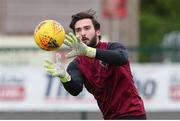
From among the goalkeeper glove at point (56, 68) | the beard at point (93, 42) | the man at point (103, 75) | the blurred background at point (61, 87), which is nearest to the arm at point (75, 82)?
the man at point (103, 75)

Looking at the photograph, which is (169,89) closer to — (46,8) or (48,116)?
(48,116)

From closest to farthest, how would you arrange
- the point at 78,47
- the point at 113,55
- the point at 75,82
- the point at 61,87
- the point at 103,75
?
the point at 78,47 < the point at 113,55 < the point at 103,75 < the point at 75,82 < the point at 61,87

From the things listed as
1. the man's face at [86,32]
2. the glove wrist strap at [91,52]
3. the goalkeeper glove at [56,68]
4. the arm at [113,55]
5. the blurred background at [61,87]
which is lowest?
the blurred background at [61,87]

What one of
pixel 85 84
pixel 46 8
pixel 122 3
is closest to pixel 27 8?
pixel 46 8

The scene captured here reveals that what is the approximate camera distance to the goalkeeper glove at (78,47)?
7.55 meters

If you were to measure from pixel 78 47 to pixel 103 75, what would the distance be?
0.54 meters

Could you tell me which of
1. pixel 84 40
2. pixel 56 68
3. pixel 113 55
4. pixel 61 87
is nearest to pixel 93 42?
pixel 84 40

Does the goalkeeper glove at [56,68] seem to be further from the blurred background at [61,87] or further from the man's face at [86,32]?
the blurred background at [61,87]

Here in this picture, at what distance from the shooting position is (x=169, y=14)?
42000 mm

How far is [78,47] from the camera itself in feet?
24.9

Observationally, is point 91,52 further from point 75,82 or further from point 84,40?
point 75,82

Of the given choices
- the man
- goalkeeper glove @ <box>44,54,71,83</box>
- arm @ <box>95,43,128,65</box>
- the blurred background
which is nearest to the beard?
the man

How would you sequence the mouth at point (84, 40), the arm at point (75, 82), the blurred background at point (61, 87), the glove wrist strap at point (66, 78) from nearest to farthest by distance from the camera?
1. the mouth at point (84, 40)
2. the glove wrist strap at point (66, 78)
3. the arm at point (75, 82)
4. the blurred background at point (61, 87)

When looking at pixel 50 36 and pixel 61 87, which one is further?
pixel 61 87
